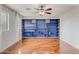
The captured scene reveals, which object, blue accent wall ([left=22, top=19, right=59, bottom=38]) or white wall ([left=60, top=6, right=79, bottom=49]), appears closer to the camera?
blue accent wall ([left=22, top=19, right=59, bottom=38])

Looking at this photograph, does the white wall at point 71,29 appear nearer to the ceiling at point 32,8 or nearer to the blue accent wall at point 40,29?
the blue accent wall at point 40,29

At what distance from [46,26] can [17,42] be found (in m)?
0.80

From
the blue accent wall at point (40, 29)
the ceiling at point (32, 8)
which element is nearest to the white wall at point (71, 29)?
the blue accent wall at point (40, 29)

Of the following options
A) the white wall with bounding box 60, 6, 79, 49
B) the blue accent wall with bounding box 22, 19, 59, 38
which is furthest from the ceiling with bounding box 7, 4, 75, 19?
the white wall with bounding box 60, 6, 79, 49

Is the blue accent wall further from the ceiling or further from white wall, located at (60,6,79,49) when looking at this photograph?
white wall, located at (60,6,79,49)

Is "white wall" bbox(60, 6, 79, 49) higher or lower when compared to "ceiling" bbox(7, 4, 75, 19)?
lower

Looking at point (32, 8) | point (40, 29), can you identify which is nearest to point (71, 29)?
point (40, 29)

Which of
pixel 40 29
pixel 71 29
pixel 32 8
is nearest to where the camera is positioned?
pixel 32 8

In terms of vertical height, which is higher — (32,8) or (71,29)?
(32,8)

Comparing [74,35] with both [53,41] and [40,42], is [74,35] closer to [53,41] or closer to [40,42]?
[53,41]

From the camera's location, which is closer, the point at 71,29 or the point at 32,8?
the point at 32,8

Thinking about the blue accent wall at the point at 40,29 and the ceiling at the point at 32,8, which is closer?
the ceiling at the point at 32,8

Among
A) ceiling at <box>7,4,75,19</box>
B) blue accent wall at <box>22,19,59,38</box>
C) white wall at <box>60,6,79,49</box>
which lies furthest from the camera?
white wall at <box>60,6,79,49</box>

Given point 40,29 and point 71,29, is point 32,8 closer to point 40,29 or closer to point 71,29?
point 40,29
